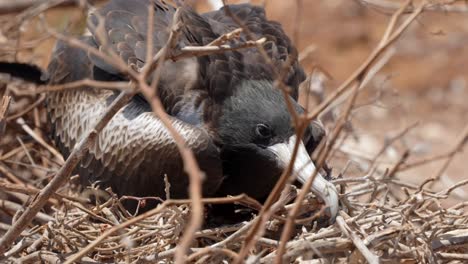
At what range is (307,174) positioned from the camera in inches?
147

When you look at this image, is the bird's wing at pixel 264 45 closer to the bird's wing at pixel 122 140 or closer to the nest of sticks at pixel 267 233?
the bird's wing at pixel 122 140

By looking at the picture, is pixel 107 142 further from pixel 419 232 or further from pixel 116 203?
pixel 419 232

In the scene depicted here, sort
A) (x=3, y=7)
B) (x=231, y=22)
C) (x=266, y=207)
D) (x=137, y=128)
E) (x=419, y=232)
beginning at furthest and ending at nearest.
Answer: (x=3, y=7), (x=231, y=22), (x=137, y=128), (x=419, y=232), (x=266, y=207)

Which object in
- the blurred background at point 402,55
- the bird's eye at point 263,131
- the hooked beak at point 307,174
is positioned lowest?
the blurred background at point 402,55

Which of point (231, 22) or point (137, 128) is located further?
point (231, 22)

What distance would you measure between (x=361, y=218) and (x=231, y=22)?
4.13 ft

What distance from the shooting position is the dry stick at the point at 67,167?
3.12 m

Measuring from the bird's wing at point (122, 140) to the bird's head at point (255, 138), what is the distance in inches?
5.8

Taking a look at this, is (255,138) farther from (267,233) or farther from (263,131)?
(267,233)

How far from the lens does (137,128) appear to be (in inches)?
160

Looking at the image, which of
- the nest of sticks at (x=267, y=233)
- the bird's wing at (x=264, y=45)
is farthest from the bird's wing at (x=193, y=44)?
the nest of sticks at (x=267, y=233)

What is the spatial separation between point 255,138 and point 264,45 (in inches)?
17.0

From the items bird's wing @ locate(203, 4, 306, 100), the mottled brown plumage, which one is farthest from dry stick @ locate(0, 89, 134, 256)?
bird's wing @ locate(203, 4, 306, 100)

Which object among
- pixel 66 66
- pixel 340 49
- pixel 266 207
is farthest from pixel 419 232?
pixel 340 49
